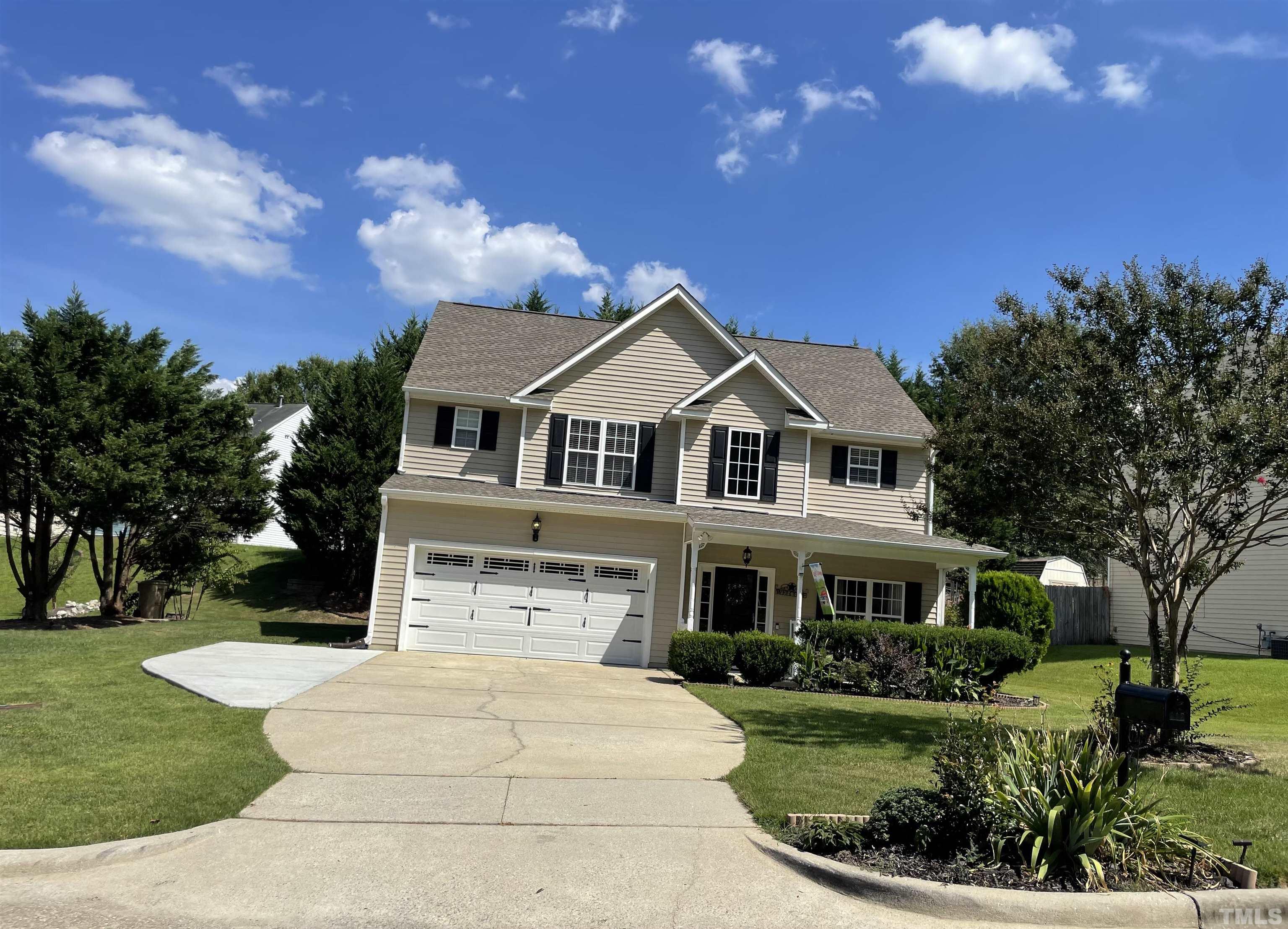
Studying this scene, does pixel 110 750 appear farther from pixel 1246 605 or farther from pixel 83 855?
pixel 1246 605

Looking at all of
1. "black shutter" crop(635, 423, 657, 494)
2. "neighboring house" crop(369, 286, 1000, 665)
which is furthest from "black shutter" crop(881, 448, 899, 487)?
"black shutter" crop(635, 423, 657, 494)

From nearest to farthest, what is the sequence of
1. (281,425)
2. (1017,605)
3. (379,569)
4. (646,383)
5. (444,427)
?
1. (379,569)
2. (444,427)
3. (646,383)
4. (1017,605)
5. (281,425)

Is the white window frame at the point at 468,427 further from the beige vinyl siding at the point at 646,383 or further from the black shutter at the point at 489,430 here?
the beige vinyl siding at the point at 646,383

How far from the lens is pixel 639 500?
19562mm

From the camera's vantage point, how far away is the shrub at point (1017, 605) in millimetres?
22562

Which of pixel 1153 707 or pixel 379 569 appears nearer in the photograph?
pixel 1153 707

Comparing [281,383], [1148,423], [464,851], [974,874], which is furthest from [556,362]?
[281,383]

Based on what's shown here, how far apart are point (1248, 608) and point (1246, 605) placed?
81 mm

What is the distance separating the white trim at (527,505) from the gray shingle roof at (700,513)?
1.4 inches

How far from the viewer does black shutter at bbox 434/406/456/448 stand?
19953 mm

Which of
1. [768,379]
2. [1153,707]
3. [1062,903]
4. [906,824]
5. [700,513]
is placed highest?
[768,379]

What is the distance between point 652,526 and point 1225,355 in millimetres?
11363

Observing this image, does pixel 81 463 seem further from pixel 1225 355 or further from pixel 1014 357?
pixel 1225 355

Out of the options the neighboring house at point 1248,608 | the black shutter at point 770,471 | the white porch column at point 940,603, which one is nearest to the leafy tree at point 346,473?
the black shutter at point 770,471
